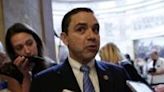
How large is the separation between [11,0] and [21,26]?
141cm

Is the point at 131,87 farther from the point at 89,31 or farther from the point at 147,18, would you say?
the point at 147,18

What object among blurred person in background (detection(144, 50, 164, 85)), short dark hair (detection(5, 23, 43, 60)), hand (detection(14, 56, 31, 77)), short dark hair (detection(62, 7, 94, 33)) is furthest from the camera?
blurred person in background (detection(144, 50, 164, 85))

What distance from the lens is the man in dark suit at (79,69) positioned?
1.69 m

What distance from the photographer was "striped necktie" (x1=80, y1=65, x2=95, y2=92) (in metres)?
1.67

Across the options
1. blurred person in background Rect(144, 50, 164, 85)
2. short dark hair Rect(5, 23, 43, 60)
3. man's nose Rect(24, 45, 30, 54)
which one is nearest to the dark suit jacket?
man's nose Rect(24, 45, 30, 54)

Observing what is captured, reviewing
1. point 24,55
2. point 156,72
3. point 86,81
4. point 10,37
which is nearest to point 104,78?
point 86,81

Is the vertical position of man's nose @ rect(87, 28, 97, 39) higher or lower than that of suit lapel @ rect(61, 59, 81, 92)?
higher

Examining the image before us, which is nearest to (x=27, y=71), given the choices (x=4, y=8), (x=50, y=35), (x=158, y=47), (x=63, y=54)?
(x=4, y=8)

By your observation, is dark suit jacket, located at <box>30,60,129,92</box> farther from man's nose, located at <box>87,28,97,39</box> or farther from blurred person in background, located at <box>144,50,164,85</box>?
blurred person in background, located at <box>144,50,164,85</box>

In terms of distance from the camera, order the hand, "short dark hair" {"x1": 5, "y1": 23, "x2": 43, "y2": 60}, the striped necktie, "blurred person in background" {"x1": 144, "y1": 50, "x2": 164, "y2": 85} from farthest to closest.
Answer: "blurred person in background" {"x1": 144, "y1": 50, "x2": 164, "y2": 85}
"short dark hair" {"x1": 5, "y1": 23, "x2": 43, "y2": 60}
the hand
the striped necktie

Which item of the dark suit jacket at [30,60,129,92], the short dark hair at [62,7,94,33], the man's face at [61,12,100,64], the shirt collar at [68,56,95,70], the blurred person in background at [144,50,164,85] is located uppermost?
the short dark hair at [62,7,94,33]

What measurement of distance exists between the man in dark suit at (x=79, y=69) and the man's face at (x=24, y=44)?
0.44 metres

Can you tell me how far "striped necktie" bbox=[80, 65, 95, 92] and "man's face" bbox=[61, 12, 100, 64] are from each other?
3cm

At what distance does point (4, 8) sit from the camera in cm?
355
